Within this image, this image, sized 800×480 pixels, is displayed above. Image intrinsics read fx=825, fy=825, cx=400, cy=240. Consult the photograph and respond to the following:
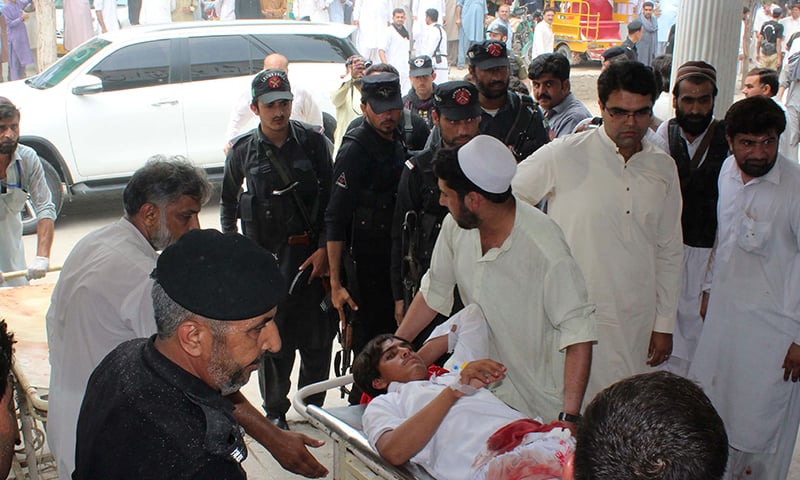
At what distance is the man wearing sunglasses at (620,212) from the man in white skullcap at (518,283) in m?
0.66

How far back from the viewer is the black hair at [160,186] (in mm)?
2900

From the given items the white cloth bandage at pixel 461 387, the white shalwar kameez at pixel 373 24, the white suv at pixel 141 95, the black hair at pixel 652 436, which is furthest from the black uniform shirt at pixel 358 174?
the white shalwar kameez at pixel 373 24

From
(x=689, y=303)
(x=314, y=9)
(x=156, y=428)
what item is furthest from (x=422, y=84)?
(x=314, y=9)

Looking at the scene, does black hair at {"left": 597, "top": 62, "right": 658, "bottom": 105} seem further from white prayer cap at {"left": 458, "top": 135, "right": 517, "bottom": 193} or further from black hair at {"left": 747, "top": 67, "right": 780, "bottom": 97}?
black hair at {"left": 747, "top": 67, "right": 780, "bottom": 97}

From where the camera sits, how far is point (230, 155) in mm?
4566

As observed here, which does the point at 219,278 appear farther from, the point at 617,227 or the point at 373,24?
the point at 373,24

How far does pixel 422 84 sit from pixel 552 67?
1.60 m

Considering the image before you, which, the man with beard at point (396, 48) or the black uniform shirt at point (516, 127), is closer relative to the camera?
the black uniform shirt at point (516, 127)

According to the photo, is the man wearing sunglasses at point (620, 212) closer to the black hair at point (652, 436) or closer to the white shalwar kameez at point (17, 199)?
the black hair at point (652, 436)

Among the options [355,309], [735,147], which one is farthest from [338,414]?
[735,147]

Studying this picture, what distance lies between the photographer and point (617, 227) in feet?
11.3

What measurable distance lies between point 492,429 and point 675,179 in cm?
144

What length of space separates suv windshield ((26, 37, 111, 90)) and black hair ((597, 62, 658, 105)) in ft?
23.8

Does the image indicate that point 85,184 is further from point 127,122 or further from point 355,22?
point 355,22
